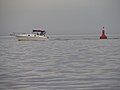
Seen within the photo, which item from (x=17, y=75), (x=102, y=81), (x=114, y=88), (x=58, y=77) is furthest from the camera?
(x=17, y=75)

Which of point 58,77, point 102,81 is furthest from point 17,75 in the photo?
point 102,81

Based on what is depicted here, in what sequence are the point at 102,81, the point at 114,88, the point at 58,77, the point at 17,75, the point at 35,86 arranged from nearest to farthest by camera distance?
the point at 114,88, the point at 35,86, the point at 102,81, the point at 58,77, the point at 17,75

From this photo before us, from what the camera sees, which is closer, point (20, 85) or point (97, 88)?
point (97, 88)

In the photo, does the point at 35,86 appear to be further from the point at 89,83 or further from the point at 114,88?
the point at 114,88

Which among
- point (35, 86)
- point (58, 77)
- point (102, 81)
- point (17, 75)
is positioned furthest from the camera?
point (17, 75)

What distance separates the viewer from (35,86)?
13.8 metres

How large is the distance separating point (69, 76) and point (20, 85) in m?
3.17

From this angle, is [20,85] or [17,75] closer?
[20,85]

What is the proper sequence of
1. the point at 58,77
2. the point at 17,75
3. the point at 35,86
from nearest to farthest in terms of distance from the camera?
1. the point at 35,86
2. the point at 58,77
3. the point at 17,75

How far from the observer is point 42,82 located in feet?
48.5

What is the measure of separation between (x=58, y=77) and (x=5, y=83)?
8.74ft

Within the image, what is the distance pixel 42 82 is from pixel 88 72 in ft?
13.5

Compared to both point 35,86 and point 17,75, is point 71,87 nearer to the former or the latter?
point 35,86

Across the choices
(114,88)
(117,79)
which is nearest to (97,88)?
(114,88)
